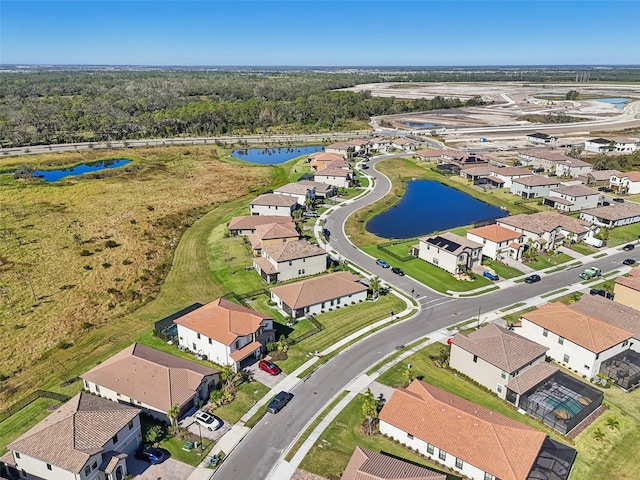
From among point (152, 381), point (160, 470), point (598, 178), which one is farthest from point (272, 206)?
point (598, 178)

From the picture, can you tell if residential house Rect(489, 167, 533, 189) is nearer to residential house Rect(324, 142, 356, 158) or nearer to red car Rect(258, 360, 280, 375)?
residential house Rect(324, 142, 356, 158)

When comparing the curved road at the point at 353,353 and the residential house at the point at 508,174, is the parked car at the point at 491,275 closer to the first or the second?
the curved road at the point at 353,353

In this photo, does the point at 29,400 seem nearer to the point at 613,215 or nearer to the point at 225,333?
the point at 225,333

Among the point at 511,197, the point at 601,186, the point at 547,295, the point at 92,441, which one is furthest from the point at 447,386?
the point at 601,186

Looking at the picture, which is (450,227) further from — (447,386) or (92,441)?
(92,441)

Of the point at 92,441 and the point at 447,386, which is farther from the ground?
the point at 92,441

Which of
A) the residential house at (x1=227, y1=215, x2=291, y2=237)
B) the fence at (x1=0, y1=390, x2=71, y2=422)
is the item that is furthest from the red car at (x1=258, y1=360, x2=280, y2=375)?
the residential house at (x1=227, y1=215, x2=291, y2=237)

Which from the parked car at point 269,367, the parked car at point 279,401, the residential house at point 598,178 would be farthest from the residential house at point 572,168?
the parked car at point 279,401
